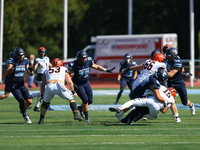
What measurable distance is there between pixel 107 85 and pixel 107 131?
1895 cm

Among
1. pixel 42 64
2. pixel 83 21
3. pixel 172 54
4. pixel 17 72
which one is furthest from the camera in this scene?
pixel 83 21

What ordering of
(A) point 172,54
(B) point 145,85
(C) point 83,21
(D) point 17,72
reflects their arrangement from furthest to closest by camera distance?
1. (C) point 83,21
2. (D) point 17,72
3. (A) point 172,54
4. (B) point 145,85

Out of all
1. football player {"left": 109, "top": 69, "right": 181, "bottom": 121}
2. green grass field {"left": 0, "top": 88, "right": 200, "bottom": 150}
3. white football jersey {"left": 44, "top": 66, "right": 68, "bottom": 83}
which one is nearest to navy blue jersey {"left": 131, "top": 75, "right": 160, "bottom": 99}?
football player {"left": 109, "top": 69, "right": 181, "bottom": 121}

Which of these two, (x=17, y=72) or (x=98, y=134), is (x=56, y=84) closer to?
(x=17, y=72)

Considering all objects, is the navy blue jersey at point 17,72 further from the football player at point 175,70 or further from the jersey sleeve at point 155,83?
the football player at point 175,70

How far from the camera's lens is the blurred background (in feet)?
129

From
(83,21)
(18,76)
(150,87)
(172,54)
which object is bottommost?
(150,87)

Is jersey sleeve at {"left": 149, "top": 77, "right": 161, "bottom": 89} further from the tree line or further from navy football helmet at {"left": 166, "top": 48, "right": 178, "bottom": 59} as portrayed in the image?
the tree line

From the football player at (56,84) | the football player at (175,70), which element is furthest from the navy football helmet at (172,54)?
the football player at (56,84)

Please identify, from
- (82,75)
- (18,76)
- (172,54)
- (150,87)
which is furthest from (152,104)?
(18,76)

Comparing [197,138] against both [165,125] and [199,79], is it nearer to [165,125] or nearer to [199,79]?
[165,125]

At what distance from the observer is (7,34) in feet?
126

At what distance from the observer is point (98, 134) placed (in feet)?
31.0

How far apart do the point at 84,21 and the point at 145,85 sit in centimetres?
3325
